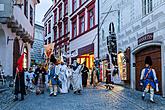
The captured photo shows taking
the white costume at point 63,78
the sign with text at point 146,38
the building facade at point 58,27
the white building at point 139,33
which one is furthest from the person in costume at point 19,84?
the building facade at point 58,27

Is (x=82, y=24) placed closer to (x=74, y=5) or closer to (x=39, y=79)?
(x=74, y=5)

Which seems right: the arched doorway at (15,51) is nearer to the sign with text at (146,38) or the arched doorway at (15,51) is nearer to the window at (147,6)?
the sign with text at (146,38)

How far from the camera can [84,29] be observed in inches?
1387

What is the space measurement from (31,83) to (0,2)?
4950mm

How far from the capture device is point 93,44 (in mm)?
31344

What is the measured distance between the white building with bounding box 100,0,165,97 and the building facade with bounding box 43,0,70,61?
53.8 feet

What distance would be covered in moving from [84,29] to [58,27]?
13.5m

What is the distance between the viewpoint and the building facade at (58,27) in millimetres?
43500

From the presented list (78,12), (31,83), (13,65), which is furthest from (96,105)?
(78,12)

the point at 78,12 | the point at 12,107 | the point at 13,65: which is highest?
the point at 78,12

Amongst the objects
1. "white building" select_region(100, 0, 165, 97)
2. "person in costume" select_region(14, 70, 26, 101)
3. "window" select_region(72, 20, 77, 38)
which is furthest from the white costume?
"window" select_region(72, 20, 77, 38)

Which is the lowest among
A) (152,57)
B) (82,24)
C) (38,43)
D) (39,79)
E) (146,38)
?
(39,79)

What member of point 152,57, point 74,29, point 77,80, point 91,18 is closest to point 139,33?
point 152,57

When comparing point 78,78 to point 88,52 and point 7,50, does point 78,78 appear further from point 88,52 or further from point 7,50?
point 88,52
